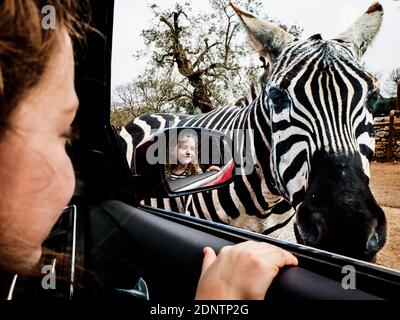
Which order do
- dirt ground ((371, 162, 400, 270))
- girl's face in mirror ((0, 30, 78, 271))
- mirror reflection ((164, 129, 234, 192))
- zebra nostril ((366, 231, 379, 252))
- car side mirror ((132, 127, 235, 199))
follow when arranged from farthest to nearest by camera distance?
mirror reflection ((164, 129, 234, 192))
dirt ground ((371, 162, 400, 270))
car side mirror ((132, 127, 235, 199))
zebra nostril ((366, 231, 379, 252))
girl's face in mirror ((0, 30, 78, 271))

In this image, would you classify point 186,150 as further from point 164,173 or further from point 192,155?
point 164,173

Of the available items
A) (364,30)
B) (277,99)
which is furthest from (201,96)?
(364,30)

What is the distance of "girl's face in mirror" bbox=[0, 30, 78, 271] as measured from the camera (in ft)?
2.06

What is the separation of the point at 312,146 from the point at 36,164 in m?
1.40

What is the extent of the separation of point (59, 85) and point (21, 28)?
118mm

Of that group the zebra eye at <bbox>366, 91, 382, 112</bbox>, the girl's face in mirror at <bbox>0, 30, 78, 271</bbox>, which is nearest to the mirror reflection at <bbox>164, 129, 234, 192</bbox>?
the zebra eye at <bbox>366, 91, 382, 112</bbox>

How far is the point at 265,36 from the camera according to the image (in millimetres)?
2400

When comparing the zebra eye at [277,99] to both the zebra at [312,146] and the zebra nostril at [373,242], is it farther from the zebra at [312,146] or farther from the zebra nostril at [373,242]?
the zebra nostril at [373,242]

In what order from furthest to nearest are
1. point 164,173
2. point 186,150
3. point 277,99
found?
1. point 186,150
2. point 277,99
3. point 164,173

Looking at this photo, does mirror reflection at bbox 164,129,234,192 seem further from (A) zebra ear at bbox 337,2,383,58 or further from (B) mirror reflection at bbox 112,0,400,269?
(A) zebra ear at bbox 337,2,383,58

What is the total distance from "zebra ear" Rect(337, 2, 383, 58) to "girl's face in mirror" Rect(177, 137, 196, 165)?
3.89 ft

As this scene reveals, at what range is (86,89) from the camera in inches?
70.2

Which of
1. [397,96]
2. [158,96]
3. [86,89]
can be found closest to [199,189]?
[86,89]
